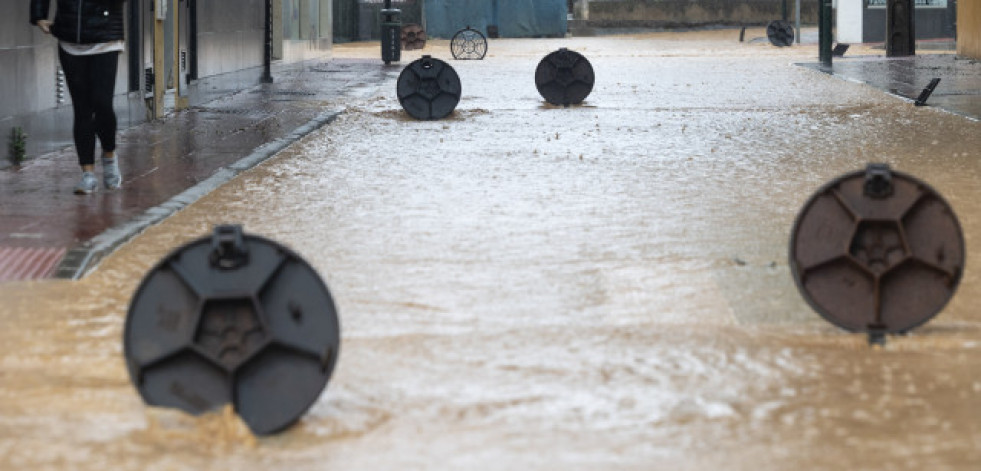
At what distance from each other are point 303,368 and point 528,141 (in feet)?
32.5

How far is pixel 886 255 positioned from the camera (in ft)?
19.9

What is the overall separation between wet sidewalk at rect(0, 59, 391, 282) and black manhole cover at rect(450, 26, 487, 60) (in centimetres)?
Result: 1590

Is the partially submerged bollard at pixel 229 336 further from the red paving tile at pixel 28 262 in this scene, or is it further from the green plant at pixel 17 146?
the green plant at pixel 17 146

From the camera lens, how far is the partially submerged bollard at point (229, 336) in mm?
4859

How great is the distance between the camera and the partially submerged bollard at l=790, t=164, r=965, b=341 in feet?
19.8

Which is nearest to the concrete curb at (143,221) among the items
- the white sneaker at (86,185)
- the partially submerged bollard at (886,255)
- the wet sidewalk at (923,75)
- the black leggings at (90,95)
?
the white sneaker at (86,185)

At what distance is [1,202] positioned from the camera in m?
9.73

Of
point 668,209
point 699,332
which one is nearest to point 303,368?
point 699,332

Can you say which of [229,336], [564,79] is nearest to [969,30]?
[564,79]

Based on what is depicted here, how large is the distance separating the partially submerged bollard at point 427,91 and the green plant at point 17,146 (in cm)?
618

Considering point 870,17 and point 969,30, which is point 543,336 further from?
point 870,17

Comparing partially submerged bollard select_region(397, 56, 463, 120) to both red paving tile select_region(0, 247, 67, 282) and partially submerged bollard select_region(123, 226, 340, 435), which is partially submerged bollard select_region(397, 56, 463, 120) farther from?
partially submerged bollard select_region(123, 226, 340, 435)

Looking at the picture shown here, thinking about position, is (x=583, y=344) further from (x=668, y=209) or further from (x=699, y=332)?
(x=668, y=209)

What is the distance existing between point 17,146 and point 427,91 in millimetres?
6549
